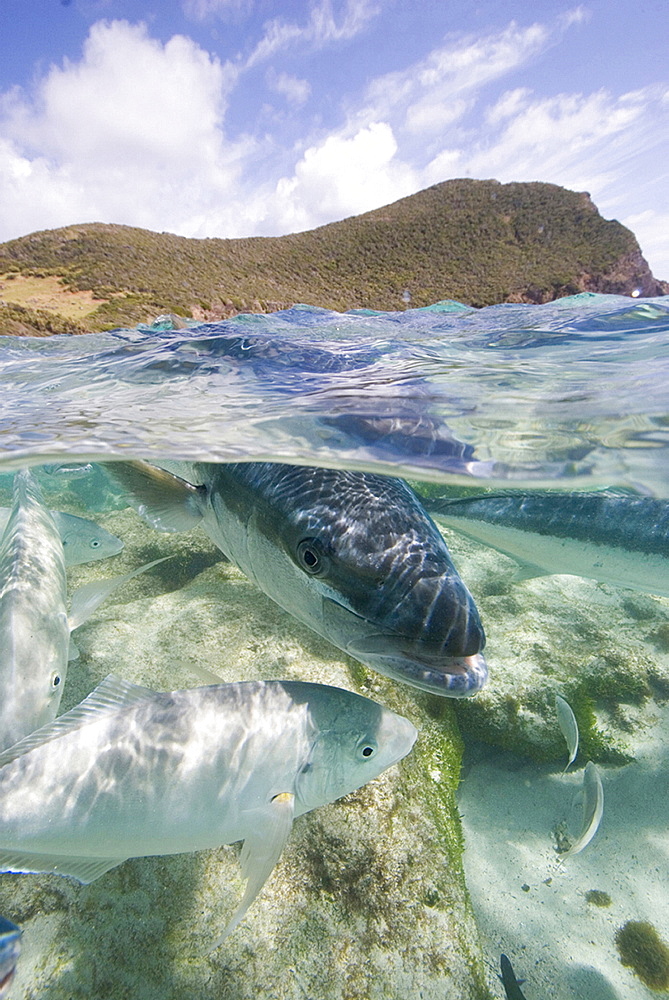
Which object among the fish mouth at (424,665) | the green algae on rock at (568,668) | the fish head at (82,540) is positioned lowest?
the green algae on rock at (568,668)

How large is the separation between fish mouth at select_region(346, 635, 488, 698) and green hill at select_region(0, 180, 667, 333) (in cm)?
1548

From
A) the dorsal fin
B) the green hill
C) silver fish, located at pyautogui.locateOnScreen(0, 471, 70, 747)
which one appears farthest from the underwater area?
the green hill

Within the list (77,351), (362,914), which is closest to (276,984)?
(362,914)

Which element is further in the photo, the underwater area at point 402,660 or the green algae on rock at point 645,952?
the green algae on rock at point 645,952

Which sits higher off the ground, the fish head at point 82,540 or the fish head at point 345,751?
the fish head at point 82,540

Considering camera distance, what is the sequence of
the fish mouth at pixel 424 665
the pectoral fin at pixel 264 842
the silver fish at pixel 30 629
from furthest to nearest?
the silver fish at pixel 30 629, the pectoral fin at pixel 264 842, the fish mouth at pixel 424 665

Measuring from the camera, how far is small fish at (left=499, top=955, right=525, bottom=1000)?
9.88 feet

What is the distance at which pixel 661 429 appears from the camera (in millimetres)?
4125

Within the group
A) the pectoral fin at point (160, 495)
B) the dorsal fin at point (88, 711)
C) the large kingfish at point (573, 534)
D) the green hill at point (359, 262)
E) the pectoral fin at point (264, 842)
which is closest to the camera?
the pectoral fin at point (264, 842)

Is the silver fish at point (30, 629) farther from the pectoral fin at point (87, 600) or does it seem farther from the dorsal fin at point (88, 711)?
the dorsal fin at point (88, 711)

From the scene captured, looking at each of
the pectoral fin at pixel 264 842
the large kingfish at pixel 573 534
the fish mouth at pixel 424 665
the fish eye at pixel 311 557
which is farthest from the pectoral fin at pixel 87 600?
the large kingfish at pixel 573 534

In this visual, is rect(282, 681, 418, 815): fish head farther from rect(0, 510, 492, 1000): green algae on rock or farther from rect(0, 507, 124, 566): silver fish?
rect(0, 507, 124, 566): silver fish

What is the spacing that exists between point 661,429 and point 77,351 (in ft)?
35.3

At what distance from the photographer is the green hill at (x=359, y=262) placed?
72.4 ft
